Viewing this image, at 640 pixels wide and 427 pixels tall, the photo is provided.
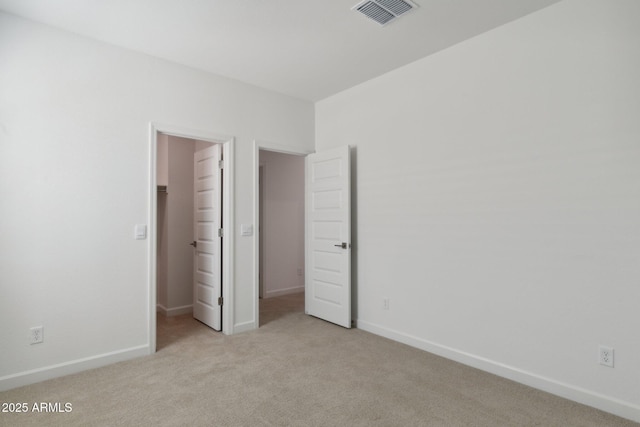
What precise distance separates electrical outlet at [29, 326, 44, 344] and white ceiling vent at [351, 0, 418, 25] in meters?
3.45

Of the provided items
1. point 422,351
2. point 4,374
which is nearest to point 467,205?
point 422,351

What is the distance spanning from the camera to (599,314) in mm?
2354

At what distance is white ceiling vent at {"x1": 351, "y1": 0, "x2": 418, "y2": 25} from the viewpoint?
2504 millimetres

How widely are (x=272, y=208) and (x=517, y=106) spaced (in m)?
3.97

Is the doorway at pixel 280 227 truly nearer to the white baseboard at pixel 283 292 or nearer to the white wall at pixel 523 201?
the white baseboard at pixel 283 292

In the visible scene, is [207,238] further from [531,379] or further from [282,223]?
[531,379]

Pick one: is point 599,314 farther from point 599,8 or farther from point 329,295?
point 329,295

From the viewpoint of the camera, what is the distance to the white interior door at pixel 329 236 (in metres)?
4.00

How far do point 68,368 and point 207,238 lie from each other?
5.86 feet

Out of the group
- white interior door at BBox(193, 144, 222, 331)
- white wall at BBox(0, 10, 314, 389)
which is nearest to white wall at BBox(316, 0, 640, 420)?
white interior door at BBox(193, 144, 222, 331)

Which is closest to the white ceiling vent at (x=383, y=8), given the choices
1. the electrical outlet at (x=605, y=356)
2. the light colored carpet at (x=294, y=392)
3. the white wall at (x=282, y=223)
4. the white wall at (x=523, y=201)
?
the white wall at (x=523, y=201)

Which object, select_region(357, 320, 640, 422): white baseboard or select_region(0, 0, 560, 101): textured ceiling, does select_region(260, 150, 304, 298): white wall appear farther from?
select_region(357, 320, 640, 422): white baseboard

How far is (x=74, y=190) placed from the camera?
2898 millimetres

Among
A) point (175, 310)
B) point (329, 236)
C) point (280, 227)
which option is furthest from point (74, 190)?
point (280, 227)
